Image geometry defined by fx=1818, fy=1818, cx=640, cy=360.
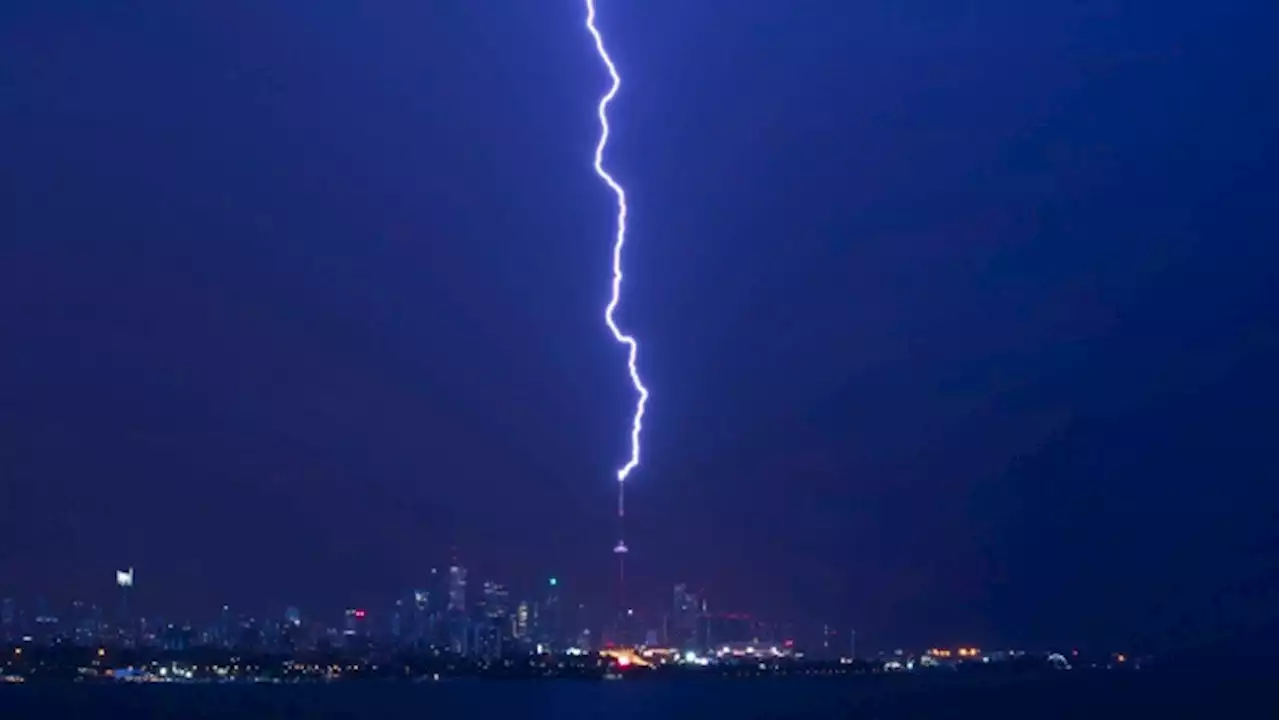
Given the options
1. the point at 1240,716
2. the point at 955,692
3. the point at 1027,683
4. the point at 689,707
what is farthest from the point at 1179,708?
the point at 1027,683

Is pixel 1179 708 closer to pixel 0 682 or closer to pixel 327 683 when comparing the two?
pixel 327 683

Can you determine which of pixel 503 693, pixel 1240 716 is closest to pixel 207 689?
pixel 503 693

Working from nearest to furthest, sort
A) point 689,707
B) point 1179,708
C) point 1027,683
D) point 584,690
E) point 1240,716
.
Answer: point 1240,716 < point 1179,708 < point 689,707 < point 584,690 < point 1027,683

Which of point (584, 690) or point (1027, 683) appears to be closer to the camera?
point (584, 690)

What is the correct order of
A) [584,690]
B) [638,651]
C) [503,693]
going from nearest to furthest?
1. [503,693]
2. [584,690]
3. [638,651]

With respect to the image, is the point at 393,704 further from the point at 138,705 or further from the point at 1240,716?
the point at 1240,716

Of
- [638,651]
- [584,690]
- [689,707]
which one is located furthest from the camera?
[638,651]
